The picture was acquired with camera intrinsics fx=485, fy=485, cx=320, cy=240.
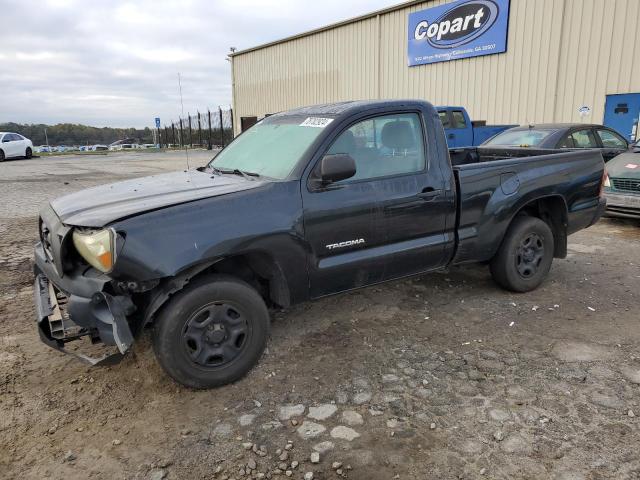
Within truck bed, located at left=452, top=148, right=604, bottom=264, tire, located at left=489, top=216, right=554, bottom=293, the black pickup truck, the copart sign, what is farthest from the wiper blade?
the copart sign

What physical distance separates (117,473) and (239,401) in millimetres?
799

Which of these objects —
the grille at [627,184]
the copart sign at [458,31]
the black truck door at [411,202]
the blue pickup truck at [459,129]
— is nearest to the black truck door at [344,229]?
the black truck door at [411,202]

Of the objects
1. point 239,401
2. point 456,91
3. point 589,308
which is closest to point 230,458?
point 239,401

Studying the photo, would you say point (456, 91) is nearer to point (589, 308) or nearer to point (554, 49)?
point (554, 49)

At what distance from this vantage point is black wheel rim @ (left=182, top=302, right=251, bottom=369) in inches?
118

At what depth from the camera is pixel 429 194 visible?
3.85m

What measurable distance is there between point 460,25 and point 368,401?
651 inches

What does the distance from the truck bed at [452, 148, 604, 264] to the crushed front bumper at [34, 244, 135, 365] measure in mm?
2733

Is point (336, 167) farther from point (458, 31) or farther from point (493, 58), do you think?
point (458, 31)

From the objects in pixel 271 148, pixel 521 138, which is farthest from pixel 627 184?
pixel 271 148

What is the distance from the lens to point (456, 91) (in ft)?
56.1

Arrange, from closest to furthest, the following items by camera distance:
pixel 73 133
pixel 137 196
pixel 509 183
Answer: pixel 137 196
pixel 509 183
pixel 73 133

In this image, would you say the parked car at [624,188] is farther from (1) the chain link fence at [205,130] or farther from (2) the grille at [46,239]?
(1) the chain link fence at [205,130]

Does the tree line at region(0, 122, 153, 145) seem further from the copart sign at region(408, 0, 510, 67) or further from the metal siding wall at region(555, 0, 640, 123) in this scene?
the metal siding wall at region(555, 0, 640, 123)
